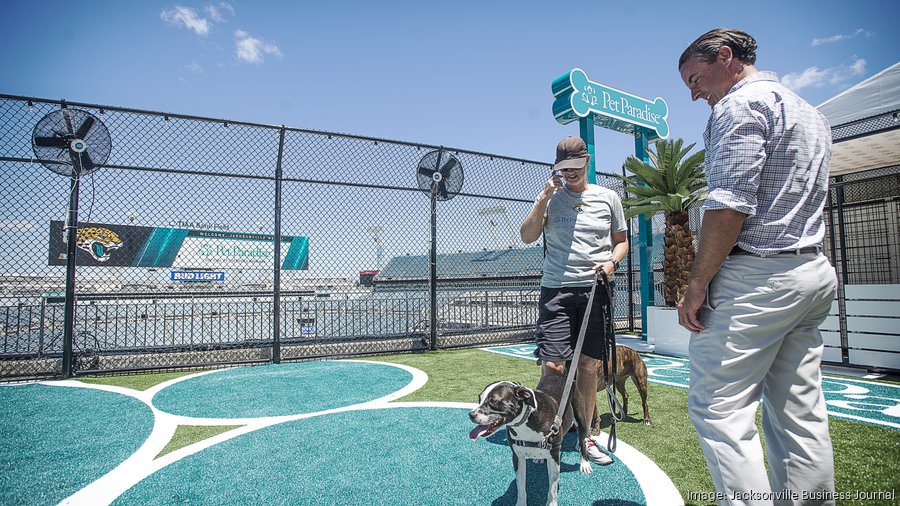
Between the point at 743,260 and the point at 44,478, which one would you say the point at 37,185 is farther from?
the point at 743,260

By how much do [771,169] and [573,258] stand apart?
1330 millimetres

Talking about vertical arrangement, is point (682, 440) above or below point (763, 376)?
below

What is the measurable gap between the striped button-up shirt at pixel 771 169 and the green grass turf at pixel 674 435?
1.56 m

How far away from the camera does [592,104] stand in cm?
812

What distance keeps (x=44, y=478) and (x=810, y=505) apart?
160 inches

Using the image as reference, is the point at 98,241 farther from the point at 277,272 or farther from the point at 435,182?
the point at 435,182

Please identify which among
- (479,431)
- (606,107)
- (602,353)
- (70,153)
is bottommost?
(479,431)

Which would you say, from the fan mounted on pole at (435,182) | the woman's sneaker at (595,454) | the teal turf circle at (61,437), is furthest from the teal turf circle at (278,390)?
the woman's sneaker at (595,454)

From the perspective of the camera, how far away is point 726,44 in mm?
1622

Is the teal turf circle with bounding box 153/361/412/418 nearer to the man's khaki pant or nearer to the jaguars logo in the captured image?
the jaguars logo

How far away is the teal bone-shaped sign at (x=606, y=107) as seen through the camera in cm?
787

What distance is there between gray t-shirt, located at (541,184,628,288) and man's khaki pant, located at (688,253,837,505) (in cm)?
116

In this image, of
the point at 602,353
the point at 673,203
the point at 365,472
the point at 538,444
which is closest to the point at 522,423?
Result: the point at 538,444

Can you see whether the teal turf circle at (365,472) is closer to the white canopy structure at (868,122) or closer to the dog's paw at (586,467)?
the dog's paw at (586,467)
